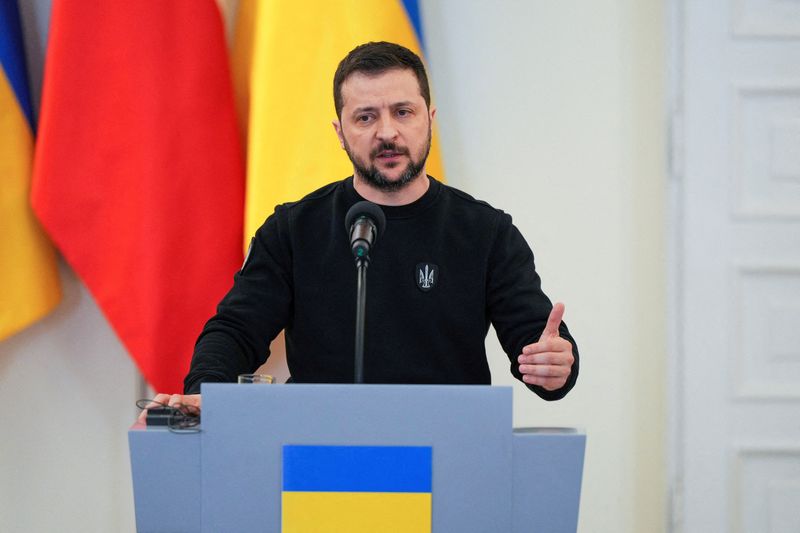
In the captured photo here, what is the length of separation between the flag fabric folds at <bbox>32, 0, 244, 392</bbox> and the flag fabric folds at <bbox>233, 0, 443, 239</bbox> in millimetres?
167

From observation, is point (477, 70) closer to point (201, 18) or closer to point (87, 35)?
point (201, 18)

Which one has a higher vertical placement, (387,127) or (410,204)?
(387,127)

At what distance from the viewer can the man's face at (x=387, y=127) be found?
6.17 ft

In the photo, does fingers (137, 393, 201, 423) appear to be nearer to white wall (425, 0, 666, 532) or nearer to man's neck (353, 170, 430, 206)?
man's neck (353, 170, 430, 206)

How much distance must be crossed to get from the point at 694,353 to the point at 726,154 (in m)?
0.63

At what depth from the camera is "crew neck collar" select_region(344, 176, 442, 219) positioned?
6.27 feet

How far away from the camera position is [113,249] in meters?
2.42

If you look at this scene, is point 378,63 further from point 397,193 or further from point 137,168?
point 137,168

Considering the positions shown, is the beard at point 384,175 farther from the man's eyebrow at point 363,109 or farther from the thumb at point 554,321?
the thumb at point 554,321

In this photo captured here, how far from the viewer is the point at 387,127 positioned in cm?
187

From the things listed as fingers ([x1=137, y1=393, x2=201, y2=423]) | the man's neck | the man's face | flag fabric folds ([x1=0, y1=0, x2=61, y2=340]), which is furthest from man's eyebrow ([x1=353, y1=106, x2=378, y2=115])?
flag fabric folds ([x1=0, y1=0, x2=61, y2=340])

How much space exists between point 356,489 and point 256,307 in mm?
778

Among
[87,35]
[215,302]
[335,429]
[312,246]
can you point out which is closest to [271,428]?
[335,429]

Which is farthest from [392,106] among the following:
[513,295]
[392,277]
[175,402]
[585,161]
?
[585,161]
